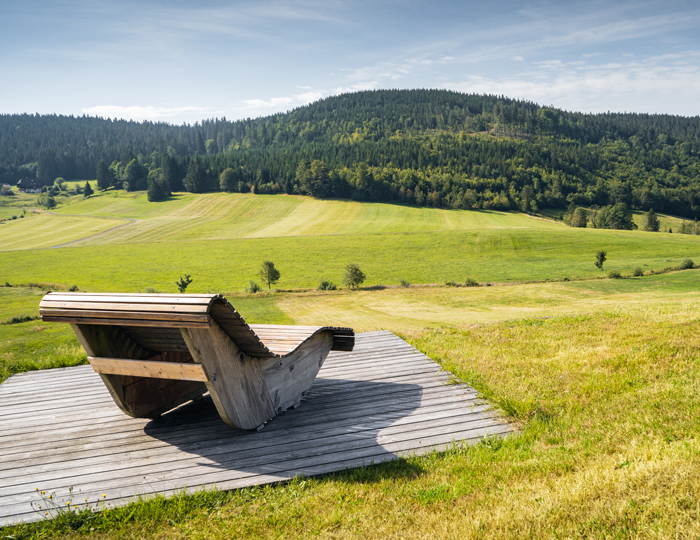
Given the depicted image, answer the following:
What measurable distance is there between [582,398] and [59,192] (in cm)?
16448

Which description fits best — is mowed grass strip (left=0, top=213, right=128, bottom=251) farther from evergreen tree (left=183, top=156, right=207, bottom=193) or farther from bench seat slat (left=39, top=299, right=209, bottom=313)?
bench seat slat (left=39, top=299, right=209, bottom=313)

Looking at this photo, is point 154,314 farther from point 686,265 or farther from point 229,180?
point 229,180

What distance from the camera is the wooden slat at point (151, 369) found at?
3.83 metres

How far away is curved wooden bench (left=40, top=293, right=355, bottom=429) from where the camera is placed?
141 inches

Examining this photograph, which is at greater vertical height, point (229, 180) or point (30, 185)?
point (229, 180)

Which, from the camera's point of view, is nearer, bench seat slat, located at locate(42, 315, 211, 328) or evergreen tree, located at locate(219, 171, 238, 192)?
bench seat slat, located at locate(42, 315, 211, 328)

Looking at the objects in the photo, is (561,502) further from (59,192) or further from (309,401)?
(59,192)

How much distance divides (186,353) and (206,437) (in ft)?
3.20

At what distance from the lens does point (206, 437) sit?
4.57 meters

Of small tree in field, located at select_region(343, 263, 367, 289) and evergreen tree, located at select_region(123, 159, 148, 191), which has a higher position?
evergreen tree, located at select_region(123, 159, 148, 191)

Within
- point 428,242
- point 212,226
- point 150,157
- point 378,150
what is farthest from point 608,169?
point 150,157

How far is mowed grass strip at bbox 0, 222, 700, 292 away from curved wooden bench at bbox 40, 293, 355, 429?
3931 cm

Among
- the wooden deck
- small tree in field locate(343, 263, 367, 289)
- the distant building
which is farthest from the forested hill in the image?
the wooden deck

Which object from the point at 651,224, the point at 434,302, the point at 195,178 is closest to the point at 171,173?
the point at 195,178
